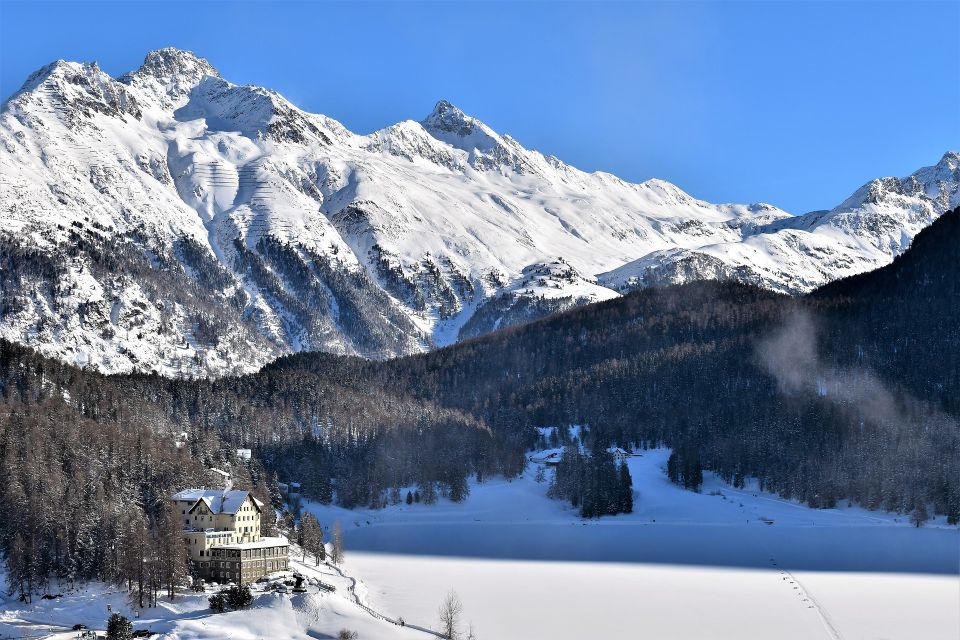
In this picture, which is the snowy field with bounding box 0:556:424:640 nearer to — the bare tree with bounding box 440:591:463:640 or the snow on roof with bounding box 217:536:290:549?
the bare tree with bounding box 440:591:463:640

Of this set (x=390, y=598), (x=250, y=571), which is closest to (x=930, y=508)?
(x=390, y=598)

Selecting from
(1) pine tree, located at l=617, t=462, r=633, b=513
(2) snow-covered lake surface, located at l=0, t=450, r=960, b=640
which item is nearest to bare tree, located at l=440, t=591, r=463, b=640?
(2) snow-covered lake surface, located at l=0, t=450, r=960, b=640

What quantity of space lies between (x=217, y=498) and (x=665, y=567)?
5303 centimetres

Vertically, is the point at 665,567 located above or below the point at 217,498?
below

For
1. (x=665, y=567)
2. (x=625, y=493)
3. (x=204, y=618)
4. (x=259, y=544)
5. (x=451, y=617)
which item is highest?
(x=625, y=493)

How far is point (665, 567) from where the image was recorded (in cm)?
12700

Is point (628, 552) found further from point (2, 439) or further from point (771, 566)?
point (2, 439)

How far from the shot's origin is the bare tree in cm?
8819

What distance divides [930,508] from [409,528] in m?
85.2

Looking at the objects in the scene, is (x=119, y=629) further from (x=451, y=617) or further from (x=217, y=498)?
(x=217, y=498)

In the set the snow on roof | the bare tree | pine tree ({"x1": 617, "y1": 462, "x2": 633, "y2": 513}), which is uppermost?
pine tree ({"x1": 617, "y1": 462, "x2": 633, "y2": 513})

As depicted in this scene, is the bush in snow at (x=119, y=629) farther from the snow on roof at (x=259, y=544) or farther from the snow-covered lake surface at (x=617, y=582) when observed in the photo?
the snow on roof at (x=259, y=544)

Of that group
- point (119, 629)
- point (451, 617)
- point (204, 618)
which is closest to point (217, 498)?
point (204, 618)

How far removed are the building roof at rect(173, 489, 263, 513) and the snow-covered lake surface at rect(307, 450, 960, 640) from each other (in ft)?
55.1
